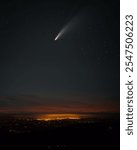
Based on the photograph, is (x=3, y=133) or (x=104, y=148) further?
(x=3, y=133)

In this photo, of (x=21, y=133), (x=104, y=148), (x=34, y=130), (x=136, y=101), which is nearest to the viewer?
(x=136, y=101)

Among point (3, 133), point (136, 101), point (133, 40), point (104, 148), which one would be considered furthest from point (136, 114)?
point (3, 133)

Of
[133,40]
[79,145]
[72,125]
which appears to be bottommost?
[79,145]

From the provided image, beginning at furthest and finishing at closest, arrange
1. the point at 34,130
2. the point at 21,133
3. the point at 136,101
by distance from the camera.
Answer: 1. the point at 21,133
2. the point at 34,130
3. the point at 136,101

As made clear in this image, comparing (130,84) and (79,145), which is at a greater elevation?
(130,84)

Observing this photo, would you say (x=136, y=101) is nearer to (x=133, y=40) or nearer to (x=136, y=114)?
(x=136, y=114)

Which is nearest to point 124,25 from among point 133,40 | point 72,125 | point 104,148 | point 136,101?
point 133,40
